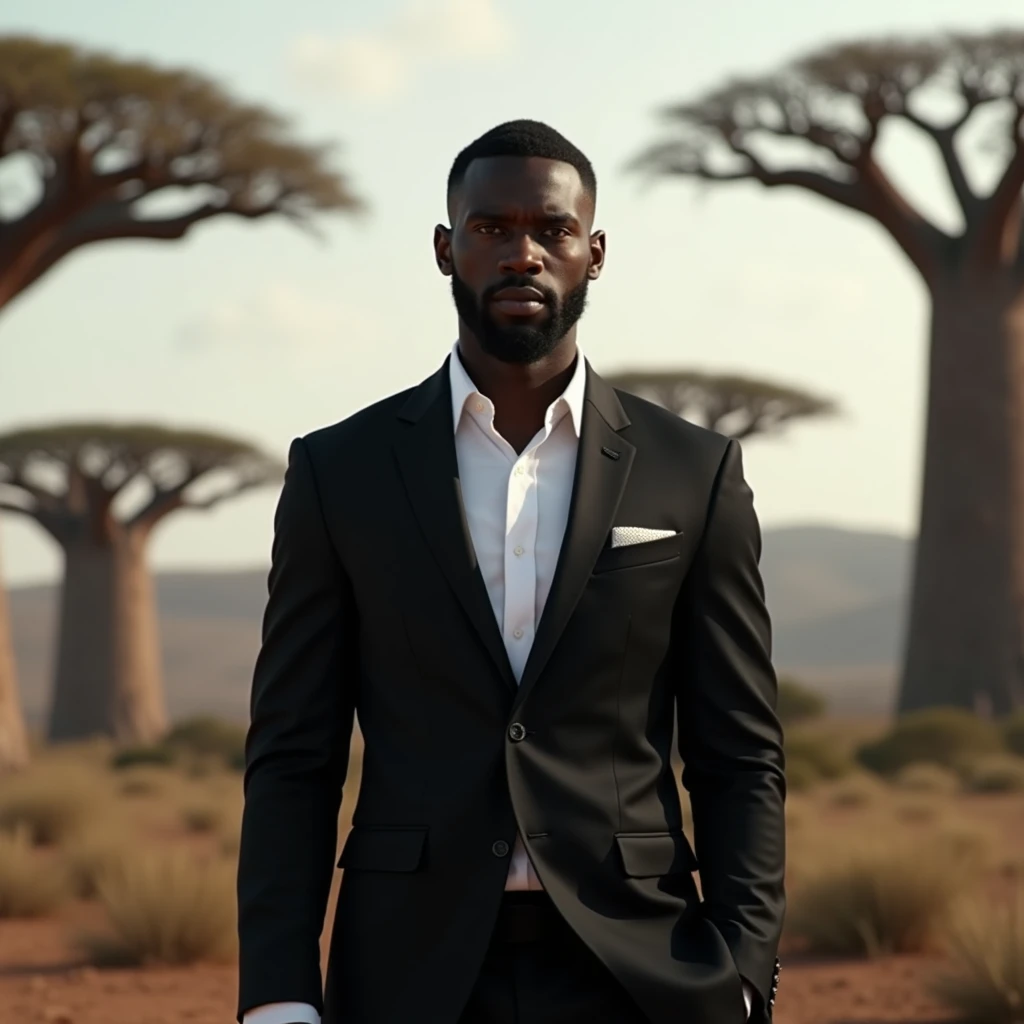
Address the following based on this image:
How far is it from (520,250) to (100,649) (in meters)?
25.7

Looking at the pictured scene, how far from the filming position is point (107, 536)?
28.3m

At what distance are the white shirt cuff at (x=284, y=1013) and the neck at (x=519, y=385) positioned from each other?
0.79m

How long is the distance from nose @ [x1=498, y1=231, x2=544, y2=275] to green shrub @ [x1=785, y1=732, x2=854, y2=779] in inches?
621

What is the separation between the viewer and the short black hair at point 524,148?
289 cm

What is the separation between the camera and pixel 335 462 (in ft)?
9.65

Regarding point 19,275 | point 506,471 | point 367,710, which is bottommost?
point 367,710

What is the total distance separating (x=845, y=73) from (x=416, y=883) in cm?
1960

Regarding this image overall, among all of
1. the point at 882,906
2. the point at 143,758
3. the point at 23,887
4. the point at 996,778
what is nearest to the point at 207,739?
the point at 143,758

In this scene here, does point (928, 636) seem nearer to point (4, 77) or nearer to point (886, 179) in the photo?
point (886, 179)

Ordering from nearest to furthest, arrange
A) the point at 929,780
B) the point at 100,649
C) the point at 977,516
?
the point at 929,780 < the point at 977,516 < the point at 100,649

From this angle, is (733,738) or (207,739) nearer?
(733,738)

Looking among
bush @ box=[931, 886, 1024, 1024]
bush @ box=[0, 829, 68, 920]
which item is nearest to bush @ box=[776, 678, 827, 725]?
bush @ box=[0, 829, 68, 920]

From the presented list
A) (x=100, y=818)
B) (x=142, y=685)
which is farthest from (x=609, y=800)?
(x=142, y=685)

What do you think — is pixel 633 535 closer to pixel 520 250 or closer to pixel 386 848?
pixel 520 250
